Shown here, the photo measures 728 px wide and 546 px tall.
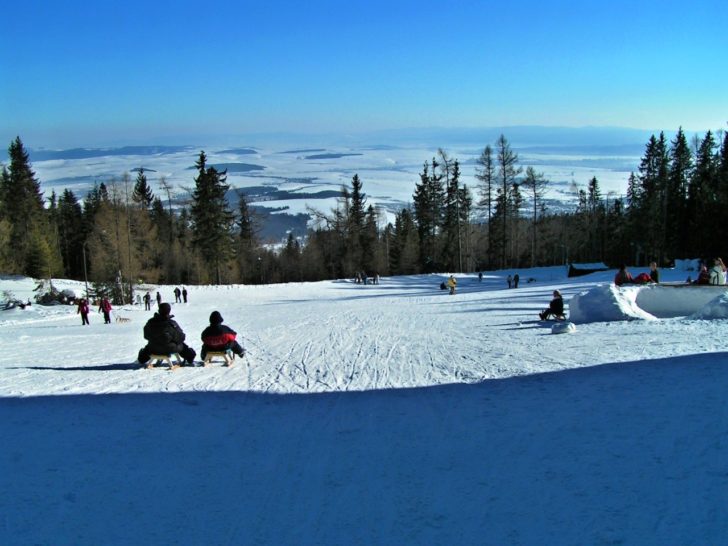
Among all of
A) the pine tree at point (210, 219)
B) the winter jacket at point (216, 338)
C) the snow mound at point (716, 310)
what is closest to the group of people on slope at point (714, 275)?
the snow mound at point (716, 310)

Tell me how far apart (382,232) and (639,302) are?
75853 millimetres

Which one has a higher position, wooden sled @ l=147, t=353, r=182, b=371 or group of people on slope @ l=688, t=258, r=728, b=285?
group of people on slope @ l=688, t=258, r=728, b=285

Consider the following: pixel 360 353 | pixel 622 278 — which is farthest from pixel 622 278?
pixel 360 353

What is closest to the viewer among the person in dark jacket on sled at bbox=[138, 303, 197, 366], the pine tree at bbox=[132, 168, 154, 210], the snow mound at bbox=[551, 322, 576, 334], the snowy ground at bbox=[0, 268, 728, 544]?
the snowy ground at bbox=[0, 268, 728, 544]

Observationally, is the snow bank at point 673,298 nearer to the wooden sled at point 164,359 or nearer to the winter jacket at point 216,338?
the winter jacket at point 216,338

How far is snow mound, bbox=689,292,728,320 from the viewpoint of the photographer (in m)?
15.1

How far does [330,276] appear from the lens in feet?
261

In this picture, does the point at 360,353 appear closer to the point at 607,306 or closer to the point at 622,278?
the point at 607,306

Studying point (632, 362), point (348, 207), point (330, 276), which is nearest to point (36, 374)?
point (632, 362)

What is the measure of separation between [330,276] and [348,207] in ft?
38.6

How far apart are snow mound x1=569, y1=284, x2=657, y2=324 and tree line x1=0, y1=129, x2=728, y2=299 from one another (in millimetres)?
32424

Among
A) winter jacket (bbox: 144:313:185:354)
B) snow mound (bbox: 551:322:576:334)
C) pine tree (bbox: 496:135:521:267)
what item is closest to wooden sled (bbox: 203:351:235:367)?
winter jacket (bbox: 144:313:185:354)

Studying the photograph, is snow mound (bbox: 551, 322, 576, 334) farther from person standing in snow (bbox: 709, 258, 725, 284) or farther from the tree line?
the tree line

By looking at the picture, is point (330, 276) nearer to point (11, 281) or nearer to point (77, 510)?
point (11, 281)
